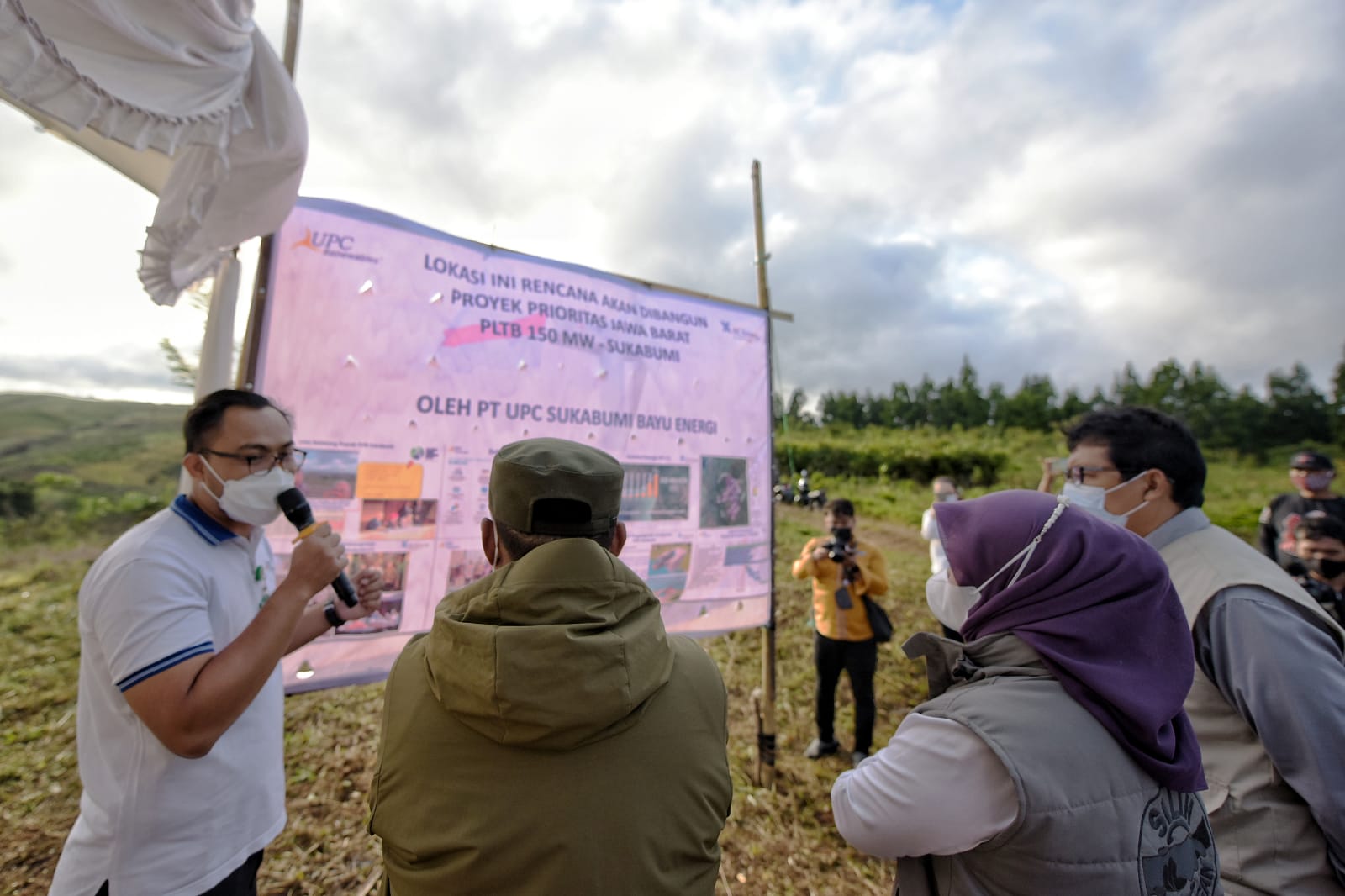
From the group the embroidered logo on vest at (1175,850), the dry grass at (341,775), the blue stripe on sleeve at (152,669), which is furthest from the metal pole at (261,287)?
the embroidered logo on vest at (1175,850)

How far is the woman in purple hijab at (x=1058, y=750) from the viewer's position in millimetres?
977

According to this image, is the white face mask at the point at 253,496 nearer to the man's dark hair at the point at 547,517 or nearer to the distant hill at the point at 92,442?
the man's dark hair at the point at 547,517

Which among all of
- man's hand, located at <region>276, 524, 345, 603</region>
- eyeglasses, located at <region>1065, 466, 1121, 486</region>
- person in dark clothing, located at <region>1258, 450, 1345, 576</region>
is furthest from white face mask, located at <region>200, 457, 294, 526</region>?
person in dark clothing, located at <region>1258, 450, 1345, 576</region>

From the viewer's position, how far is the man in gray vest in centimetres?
120

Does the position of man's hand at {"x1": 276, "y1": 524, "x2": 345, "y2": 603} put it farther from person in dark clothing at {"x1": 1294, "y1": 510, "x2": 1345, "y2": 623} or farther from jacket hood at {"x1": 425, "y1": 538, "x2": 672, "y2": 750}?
person in dark clothing at {"x1": 1294, "y1": 510, "x2": 1345, "y2": 623}

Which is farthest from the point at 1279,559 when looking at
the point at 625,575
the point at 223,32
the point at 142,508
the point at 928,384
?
the point at 928,384

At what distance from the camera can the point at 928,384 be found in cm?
3133

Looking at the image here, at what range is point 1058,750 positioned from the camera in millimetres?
983

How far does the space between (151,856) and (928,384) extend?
34.2 m

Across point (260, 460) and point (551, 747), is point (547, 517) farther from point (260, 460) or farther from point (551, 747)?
point (260, 460)

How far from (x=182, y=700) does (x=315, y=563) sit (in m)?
0.37

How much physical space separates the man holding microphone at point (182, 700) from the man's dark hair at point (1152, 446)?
249 cm

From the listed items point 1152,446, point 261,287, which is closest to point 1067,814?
point 1152,446

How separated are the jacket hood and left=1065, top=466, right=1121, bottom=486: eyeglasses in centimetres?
178
